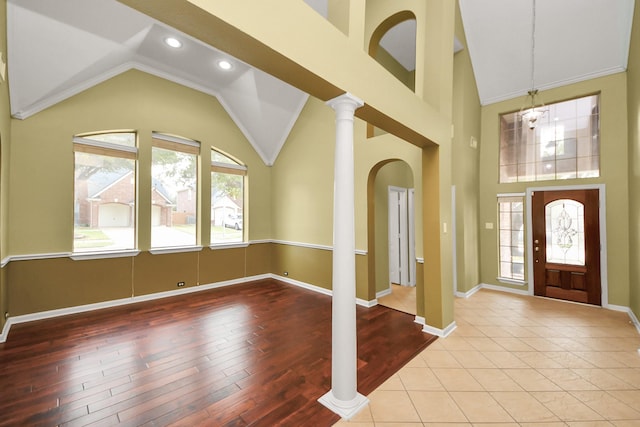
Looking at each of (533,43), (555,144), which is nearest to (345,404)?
(555,144)

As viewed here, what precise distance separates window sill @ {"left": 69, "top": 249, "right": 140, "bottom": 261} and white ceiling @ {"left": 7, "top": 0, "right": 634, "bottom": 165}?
6.55 ft

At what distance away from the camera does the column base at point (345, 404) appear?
79.3 inches

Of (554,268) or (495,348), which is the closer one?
(495,348)

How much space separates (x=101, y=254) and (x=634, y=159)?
26.5ft

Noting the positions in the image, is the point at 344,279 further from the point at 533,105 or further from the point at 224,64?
the point at 533,105

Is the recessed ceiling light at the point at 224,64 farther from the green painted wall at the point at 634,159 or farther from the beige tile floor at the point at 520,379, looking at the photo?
the green painted wall at the point at 634,159

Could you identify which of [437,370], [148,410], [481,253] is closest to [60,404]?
[148,410]

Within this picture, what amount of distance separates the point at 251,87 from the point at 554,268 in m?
6.49

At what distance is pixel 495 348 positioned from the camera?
122 inches

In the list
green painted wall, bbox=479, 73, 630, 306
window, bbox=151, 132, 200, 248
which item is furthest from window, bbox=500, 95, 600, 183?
window, bbox=151, 132, 200, 248

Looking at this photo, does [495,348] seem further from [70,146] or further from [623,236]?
[70,146]

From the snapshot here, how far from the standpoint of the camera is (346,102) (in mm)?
2008

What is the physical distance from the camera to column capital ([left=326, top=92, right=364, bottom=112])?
198 centimetres

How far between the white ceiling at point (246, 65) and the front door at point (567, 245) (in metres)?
2.18
